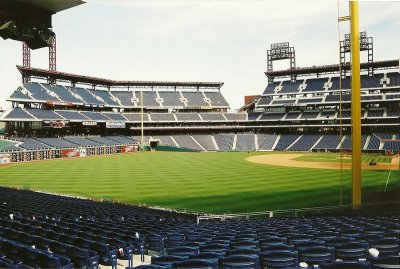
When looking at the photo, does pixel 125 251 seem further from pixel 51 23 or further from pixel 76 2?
pixel 51 23

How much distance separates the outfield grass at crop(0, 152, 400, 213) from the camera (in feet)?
83.3

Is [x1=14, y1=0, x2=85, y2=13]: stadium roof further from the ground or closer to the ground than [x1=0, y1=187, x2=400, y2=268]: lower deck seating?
further from the ground

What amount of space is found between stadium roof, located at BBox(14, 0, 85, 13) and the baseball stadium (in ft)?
0.20

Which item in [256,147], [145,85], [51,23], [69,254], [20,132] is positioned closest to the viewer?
[69,254]

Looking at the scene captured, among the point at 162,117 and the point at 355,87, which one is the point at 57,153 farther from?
the point at 355,87

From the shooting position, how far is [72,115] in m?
78.8

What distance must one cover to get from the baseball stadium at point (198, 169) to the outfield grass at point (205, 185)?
195mm

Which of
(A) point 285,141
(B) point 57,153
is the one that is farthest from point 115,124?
(A) point 285,141

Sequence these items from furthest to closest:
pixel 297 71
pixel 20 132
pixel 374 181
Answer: pixel 297 71 → pixel 20 132 → pixel 374 181

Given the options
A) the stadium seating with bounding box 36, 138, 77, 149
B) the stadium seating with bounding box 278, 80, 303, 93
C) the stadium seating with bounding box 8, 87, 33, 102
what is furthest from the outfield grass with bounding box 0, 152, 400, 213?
the stadium seating with bounding box 278, 80, 303, 93

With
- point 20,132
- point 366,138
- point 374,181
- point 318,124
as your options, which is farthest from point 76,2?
point 318,124

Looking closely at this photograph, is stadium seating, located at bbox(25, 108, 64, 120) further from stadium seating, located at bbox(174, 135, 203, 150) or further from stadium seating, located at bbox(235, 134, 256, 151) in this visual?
stadium seating, located at bbox(235, 134, 256, 151)

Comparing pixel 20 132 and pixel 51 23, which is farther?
pixel 20 132

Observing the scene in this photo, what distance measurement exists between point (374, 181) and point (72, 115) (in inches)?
2530
